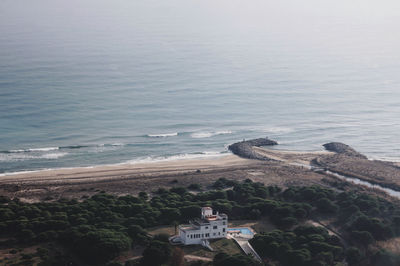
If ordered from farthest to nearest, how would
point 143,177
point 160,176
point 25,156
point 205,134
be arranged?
point 205,134 < point 25,156 < point 160,176 < point 143,177

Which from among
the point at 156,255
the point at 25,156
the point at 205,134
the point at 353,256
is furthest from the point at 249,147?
the point at 156,255

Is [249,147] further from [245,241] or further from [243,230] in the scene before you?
[245,241]

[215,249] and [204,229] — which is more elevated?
[204,229]

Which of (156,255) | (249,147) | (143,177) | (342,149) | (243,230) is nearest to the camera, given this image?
(156,255)

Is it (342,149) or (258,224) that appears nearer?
(258,224)

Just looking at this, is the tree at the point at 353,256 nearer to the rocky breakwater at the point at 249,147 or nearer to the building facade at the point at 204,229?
the building facade at the point at 204,229

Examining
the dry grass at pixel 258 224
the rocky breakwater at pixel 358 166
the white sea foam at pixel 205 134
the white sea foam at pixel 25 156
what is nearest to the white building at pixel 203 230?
the dry grass at pixel 258 224

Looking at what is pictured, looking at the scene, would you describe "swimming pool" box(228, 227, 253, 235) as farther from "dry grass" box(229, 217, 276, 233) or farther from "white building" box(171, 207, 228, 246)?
"white building" box(171, 207, 228, 246)
